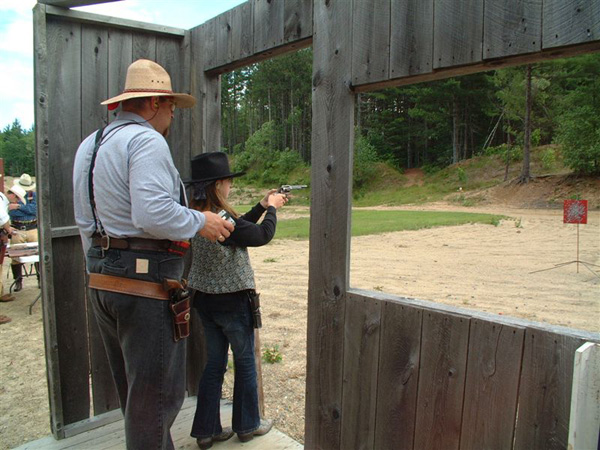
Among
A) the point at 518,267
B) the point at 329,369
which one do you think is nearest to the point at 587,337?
the point at 329,369

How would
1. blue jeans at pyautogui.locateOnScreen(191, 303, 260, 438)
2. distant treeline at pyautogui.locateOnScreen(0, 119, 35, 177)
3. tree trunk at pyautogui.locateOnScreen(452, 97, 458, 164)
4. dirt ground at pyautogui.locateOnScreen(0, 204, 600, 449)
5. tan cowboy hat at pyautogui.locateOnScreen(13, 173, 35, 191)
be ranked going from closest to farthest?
blue jeans at pyautogui.locateOnScreen(191, 303, 260, 438)
dirt ground at pyautogui.locateOnScreen(0, 204, 600, 449)
tan cowboy hat at pyautogui.locateOnScreen(13, 173, 35, 191)
tree trunk at pyautogui.locateOnScreen(452, 97, 458, 164)
distant treeline at pyautogui.locateOnScreen(0, 119, 35, 177)

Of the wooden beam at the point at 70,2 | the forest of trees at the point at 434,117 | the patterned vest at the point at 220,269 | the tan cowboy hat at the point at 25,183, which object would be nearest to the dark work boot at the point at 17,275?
the tan cowboy hat at the point at 25,183

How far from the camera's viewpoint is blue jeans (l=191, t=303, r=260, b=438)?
264 centimetres

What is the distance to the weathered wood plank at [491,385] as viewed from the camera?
1.72m

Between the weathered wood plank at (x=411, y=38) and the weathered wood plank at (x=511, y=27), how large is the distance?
23 centimetres

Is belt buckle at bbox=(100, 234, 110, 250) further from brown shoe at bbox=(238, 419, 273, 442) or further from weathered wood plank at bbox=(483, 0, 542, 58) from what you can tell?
weathered wood plank at bbox=(483, 0, 542, 58)

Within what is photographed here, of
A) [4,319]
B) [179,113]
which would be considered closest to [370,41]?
[179,113]

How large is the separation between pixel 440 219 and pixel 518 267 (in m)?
7.44

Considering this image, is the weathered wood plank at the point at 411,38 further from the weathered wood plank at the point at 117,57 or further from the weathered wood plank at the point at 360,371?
the weathered wood plank at the point at 117,57

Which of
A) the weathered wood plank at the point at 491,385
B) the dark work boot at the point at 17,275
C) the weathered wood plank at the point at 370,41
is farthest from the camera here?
the dark work boot at the point at 17,275

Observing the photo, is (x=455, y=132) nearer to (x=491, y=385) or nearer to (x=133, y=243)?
(x=491, y=385)

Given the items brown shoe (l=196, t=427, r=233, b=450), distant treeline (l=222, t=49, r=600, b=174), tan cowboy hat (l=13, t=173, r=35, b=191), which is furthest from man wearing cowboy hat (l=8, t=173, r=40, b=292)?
distant treeline (l=222, t=49, r=600, b=174)

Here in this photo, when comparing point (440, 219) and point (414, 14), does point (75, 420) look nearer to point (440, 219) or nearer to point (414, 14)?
point (414, 14)

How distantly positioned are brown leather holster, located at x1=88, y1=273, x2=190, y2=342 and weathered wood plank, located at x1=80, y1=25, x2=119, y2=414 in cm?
111
